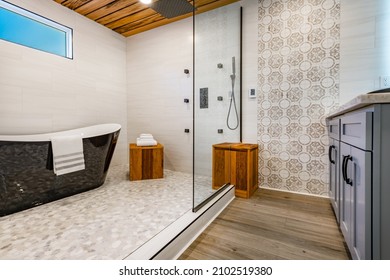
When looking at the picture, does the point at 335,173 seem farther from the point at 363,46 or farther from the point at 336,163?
the point at 363,46

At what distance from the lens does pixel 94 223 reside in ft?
4.79

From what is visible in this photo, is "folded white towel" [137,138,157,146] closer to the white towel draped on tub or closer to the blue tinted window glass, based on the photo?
the white towel draped on tub

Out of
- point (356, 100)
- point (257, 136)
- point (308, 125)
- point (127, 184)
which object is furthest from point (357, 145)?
point (127, 184)

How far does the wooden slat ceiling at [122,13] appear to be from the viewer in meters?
2.49

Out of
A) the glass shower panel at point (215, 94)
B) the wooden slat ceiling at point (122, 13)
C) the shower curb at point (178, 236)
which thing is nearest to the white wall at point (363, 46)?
the glass shower panel at point (215, 94)

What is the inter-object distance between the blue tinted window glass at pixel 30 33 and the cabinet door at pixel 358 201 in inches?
131

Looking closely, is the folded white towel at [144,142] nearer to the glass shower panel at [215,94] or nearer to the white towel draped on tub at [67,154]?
the white towel draped on tub at [67,154]

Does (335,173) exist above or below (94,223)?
above

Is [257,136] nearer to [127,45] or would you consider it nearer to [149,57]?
[149,57]

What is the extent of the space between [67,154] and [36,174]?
0.28 meters

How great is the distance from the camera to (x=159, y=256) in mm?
1056

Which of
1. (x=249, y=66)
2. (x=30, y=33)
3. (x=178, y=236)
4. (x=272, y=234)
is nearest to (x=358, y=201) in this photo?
(x=272, y=234)

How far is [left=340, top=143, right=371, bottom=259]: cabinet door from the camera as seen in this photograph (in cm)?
81
